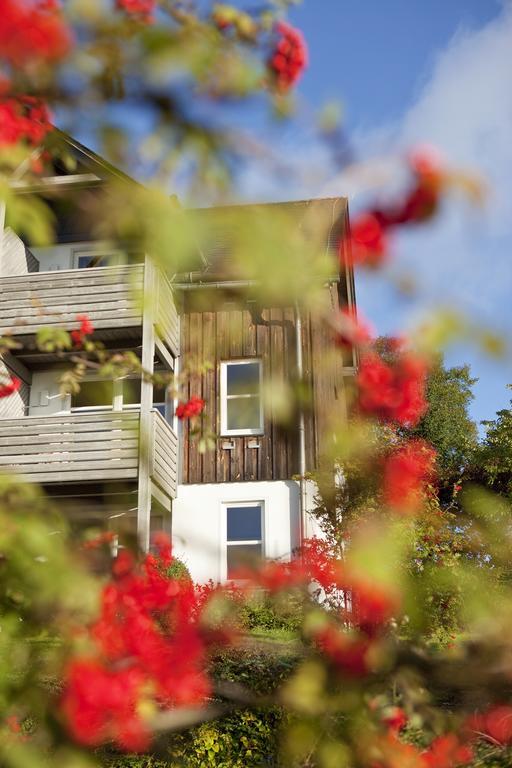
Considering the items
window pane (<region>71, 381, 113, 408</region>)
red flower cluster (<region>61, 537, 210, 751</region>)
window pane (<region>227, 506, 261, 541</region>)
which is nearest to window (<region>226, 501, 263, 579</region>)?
window pane (<region>227, 506, 261, 541</region>)

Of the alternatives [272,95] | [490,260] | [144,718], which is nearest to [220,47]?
[272,95]

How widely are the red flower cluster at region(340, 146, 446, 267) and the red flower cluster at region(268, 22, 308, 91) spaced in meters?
0.35

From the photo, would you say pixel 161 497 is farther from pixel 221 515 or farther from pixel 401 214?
pixel 401 214

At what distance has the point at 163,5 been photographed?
1.94m

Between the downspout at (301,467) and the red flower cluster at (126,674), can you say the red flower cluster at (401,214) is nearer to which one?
the red flower cluster at (126,674)

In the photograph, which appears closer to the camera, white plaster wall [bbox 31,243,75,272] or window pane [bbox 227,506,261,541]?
window pane [bbox 227,506,261,541]

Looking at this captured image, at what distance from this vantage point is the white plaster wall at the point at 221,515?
14211 millimetres

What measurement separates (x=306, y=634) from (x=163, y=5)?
1603 mm

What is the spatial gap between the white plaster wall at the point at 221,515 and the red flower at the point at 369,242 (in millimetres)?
12466

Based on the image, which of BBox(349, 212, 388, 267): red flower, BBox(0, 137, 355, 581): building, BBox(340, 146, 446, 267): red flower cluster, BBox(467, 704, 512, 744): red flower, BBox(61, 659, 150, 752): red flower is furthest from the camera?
BBox(0, 137, 355, 581): building

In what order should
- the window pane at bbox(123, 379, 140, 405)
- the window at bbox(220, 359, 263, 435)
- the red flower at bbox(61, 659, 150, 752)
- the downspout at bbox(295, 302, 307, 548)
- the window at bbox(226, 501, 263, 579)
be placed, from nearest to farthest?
the red flower at bbox(61, 659, 150, 752) → the downspout at bbox(295, 302, 307, 548) → the window at bbox(226, 501, 263, 579) → the window at bbox(220, 359, 263, 435) → the window pane at bbox(123, 379, 140, 405)

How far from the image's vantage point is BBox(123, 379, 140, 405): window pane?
596 inches

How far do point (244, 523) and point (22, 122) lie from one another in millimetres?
12600

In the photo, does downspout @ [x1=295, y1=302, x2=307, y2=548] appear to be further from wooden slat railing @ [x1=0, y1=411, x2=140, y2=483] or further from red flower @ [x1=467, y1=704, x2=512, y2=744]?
red flower @ [x1=467, y1=704, x2=512, y2=744]
